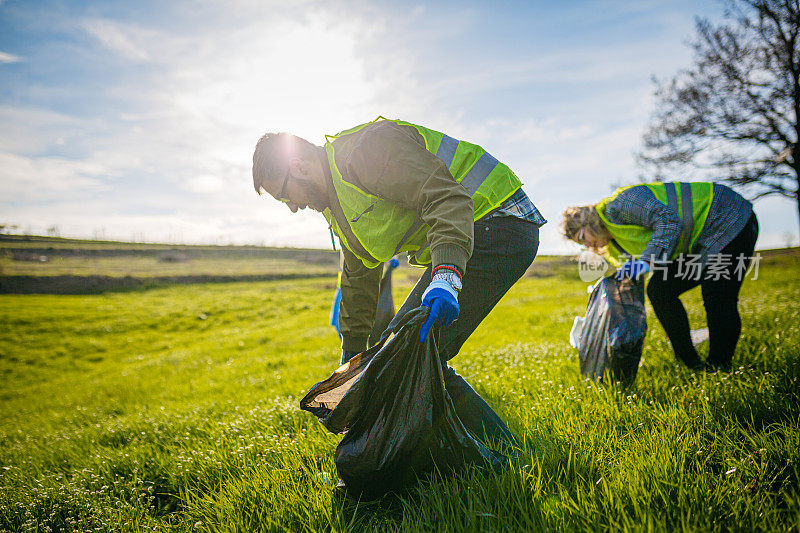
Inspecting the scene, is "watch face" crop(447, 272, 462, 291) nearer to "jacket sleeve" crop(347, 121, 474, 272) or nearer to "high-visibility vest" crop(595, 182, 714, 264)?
"jacket sleeve" crop(347, 121, 474, 272)

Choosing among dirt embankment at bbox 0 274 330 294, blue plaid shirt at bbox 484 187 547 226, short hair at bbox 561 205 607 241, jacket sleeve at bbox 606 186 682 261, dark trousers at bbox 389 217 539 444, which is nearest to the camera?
dark trousers at bbox 389 217 539 444

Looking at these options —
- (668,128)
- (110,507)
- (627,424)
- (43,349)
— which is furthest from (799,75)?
(43,349)

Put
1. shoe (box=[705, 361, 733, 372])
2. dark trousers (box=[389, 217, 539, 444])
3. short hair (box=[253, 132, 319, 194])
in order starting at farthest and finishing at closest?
shoe (box=[705, 361, 733, 372]), short hair (box=[253, 132, 319, 194]), dark trousers (box=[389, 217, 539, 444])

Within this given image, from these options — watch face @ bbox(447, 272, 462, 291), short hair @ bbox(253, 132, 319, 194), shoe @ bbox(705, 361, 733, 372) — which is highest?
short hair @ bbox(253, 132, 319, 194)

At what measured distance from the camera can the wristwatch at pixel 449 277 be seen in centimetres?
179

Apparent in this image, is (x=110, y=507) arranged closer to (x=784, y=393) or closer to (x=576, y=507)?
(x=576, y=507)

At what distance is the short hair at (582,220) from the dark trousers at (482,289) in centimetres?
154

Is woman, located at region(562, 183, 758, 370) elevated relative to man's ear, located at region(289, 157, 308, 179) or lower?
lower

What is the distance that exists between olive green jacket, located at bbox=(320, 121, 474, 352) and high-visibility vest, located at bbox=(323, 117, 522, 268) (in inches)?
2.1

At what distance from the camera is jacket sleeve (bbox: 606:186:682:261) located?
10.0 feet

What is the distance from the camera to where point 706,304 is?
3.45 metres

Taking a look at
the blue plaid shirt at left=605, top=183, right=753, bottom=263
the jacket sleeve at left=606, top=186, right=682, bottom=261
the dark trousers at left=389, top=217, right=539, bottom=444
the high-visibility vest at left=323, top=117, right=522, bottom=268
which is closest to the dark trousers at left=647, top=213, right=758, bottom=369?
the blue plaid shirt at left=605, top=183, right=753, bottom=263

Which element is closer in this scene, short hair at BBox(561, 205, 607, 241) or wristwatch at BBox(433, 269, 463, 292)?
wristwatch at BBox(433, 269, 463, 292)

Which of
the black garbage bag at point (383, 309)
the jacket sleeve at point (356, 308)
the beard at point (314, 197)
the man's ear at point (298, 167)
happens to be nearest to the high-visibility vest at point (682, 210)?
the black garbage bag at point (383, 309)
